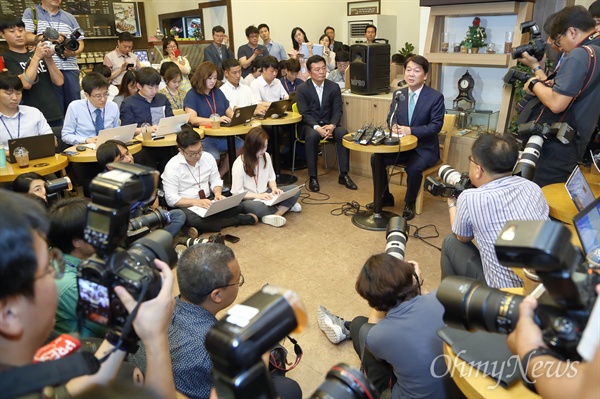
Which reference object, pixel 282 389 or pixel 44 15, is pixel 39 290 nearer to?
pixel 282 389

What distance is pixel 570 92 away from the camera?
2654 mm

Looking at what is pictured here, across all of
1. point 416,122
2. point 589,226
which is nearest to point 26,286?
point 589,226

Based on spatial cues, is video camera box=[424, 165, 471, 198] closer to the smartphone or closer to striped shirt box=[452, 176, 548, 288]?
striped shirt box=[452, 176, 548, 288]

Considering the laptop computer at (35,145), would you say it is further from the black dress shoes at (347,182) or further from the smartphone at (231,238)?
the black dress shoes at (347,182)

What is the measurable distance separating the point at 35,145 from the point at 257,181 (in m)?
1.77

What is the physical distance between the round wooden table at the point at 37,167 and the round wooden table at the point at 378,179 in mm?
2314

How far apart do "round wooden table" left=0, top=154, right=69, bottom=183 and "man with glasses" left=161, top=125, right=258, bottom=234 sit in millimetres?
774

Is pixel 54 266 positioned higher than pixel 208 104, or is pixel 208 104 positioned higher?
pixel 54 266

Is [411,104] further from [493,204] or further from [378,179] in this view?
[493,204]

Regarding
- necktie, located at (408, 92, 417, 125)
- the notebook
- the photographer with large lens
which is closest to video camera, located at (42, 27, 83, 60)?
the notebook

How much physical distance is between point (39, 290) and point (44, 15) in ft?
15.2

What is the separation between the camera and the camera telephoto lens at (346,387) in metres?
0.85

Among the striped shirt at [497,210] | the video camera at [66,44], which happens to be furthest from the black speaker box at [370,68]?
the striped shirt at [497,210]

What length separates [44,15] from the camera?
175 inches
